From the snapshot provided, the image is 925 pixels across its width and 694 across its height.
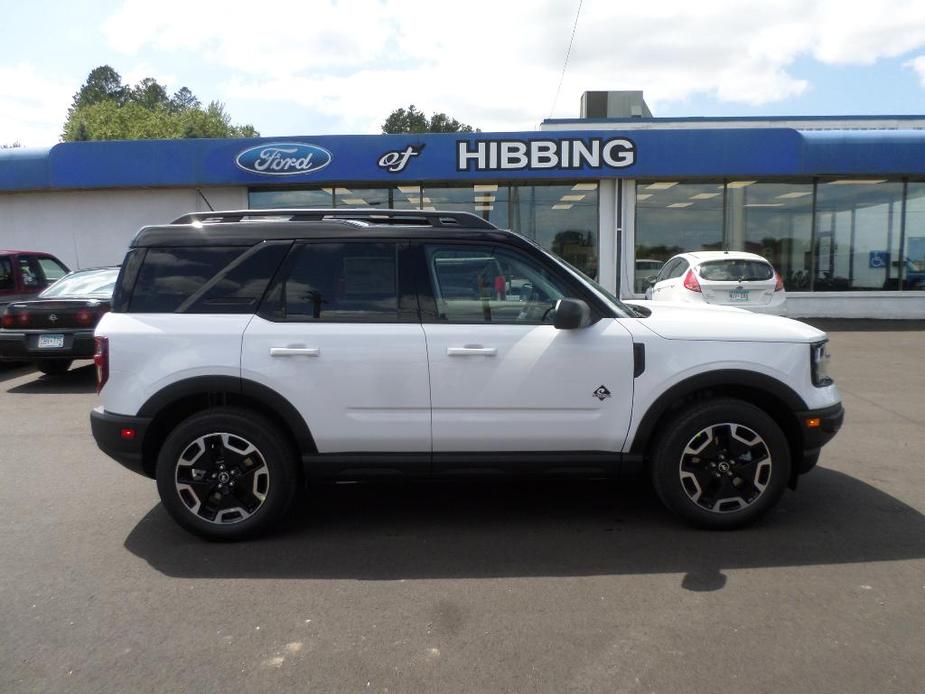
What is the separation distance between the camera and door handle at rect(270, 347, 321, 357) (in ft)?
14.2

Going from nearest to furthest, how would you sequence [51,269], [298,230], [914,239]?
[298,230] < [51,269] < [914,239]

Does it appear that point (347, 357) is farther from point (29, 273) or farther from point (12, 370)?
point (12, 370)

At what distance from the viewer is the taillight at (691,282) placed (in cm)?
1183

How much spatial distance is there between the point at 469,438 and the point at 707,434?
1.38 metres

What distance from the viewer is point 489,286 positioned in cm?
449

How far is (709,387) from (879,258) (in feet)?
51.4

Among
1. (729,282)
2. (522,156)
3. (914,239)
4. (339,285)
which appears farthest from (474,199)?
(339,285)

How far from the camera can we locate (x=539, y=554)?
14.0 feet

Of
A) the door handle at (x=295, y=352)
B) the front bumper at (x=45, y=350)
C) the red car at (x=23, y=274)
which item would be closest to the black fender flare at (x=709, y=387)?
the door handle at (x=295, y=352)

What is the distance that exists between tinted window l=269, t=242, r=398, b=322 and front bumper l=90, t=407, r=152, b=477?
3.31 ft

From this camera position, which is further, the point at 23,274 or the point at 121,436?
the point at 23,274

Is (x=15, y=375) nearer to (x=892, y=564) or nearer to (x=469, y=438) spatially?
(x=469, y=438)

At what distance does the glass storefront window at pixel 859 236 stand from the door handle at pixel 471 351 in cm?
1554

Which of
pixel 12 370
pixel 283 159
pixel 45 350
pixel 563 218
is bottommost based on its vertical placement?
pixel 12 370
